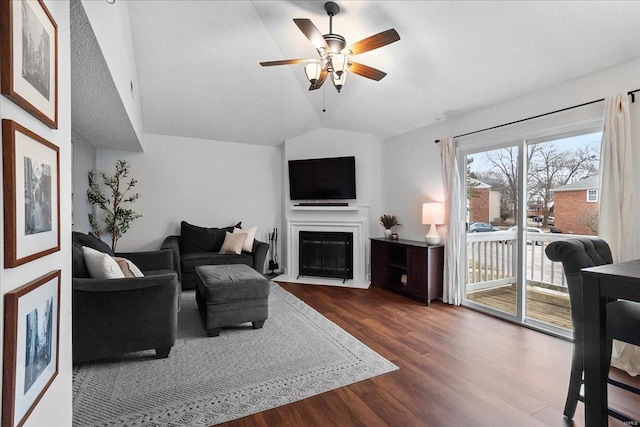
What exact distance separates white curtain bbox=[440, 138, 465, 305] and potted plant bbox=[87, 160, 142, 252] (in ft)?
14.7

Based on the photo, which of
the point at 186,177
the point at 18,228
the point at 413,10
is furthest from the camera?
the point at 186,177

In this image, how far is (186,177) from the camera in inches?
202

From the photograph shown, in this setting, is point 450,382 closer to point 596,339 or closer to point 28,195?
point 596,339

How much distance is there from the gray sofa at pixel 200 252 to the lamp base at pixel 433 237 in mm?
2323

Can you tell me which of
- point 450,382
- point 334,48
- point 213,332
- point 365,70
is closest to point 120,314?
point 213,332

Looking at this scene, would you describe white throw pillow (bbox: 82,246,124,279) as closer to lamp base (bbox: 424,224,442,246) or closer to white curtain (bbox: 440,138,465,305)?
lamp base (bbox: 424,224,442,246)

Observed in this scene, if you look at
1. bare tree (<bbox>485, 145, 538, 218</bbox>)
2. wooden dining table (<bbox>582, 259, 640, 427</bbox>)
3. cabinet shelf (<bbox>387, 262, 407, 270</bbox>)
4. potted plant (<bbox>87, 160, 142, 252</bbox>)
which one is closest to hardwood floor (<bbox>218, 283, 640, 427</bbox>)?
wooden dining table (<bbox>582, 259, 640, 427</bbox>)

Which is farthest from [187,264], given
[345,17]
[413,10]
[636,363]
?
[636,363]

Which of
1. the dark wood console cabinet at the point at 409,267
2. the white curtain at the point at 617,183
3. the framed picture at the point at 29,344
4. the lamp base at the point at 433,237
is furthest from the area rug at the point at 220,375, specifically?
the white curtain at the point at 617,183

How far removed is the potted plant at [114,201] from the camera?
4402mm

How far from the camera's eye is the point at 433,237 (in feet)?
13.2

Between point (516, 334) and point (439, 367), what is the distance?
116 centimetres

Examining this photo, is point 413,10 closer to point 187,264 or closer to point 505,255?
point 505,255

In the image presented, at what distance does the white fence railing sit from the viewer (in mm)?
3242
